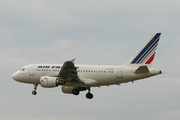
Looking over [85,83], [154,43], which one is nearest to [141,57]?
[154,43]

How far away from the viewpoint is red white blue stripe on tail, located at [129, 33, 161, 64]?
2783 inches

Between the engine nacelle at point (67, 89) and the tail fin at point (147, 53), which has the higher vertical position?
the tail fin at point (147, 53)

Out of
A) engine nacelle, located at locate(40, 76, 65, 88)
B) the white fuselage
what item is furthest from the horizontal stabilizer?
engine nacelle, located at locate(40, 76, 65, 88)

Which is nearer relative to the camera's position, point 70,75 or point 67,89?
point 70,75

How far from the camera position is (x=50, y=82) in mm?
69562

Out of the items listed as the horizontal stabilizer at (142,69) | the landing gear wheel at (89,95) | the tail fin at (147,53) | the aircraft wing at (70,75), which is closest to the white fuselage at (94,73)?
the horizontal stabilizer at (142,69)

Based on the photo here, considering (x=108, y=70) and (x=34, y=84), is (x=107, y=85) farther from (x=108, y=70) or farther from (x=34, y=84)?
(x=34, y=84)

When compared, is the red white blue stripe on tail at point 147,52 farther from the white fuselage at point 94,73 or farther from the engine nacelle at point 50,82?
the engine nacelle at point 50,82

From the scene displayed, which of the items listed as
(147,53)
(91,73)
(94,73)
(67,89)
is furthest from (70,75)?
(147,53)

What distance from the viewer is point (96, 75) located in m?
70.8

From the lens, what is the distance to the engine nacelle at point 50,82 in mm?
69500

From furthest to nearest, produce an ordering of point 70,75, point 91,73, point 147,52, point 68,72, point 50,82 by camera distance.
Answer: point 147,52 → point 91,73 → point 70,75 → point 50,82 → point 68,72

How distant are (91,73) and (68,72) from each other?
385 centimetres

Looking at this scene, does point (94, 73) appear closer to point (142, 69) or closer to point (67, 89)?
point (67, 89)
